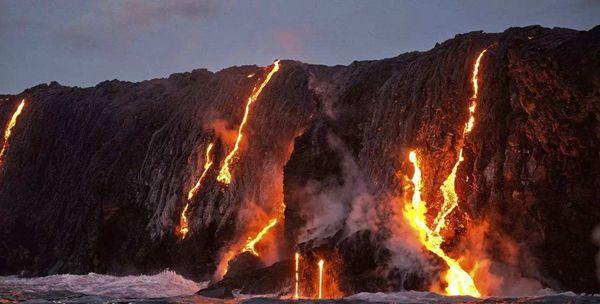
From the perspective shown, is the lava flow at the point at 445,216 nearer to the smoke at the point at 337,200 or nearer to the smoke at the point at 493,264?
the smoke at the point at 493,264

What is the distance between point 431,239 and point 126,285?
473 inches

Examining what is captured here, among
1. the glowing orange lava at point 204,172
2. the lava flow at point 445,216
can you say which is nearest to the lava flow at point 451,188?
the lava flow at point 445,216

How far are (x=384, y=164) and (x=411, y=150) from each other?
1.19m

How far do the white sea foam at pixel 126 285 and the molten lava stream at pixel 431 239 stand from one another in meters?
7.76

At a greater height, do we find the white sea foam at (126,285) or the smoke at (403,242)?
the smoke at (403,242)

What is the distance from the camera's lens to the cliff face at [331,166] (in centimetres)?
1619

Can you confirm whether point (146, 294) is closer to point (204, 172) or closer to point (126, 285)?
point (126, 285)

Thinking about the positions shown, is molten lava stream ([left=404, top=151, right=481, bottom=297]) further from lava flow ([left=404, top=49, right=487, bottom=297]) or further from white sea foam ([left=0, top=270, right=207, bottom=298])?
white sea foam ([left=0, top=270, right=207, bottom=298])

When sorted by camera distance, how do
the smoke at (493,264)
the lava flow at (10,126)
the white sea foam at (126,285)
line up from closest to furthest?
1. the smoke at (493,264)
2. the white sea foam at (126,285)
3. the lava flow at (10,126)

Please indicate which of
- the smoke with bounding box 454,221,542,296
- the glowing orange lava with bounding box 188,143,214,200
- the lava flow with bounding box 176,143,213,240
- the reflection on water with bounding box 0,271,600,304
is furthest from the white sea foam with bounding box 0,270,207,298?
the smoke with bounding box 454,221,542,296

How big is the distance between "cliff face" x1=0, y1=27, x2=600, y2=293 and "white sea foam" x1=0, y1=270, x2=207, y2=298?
116cm

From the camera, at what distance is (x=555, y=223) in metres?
16.0

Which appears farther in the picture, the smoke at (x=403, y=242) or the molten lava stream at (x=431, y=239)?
the smoke at (x=403, y=242)

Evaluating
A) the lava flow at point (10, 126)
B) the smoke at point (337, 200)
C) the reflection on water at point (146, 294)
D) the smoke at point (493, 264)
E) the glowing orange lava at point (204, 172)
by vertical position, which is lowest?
the reflection on water at point (146, 294)
